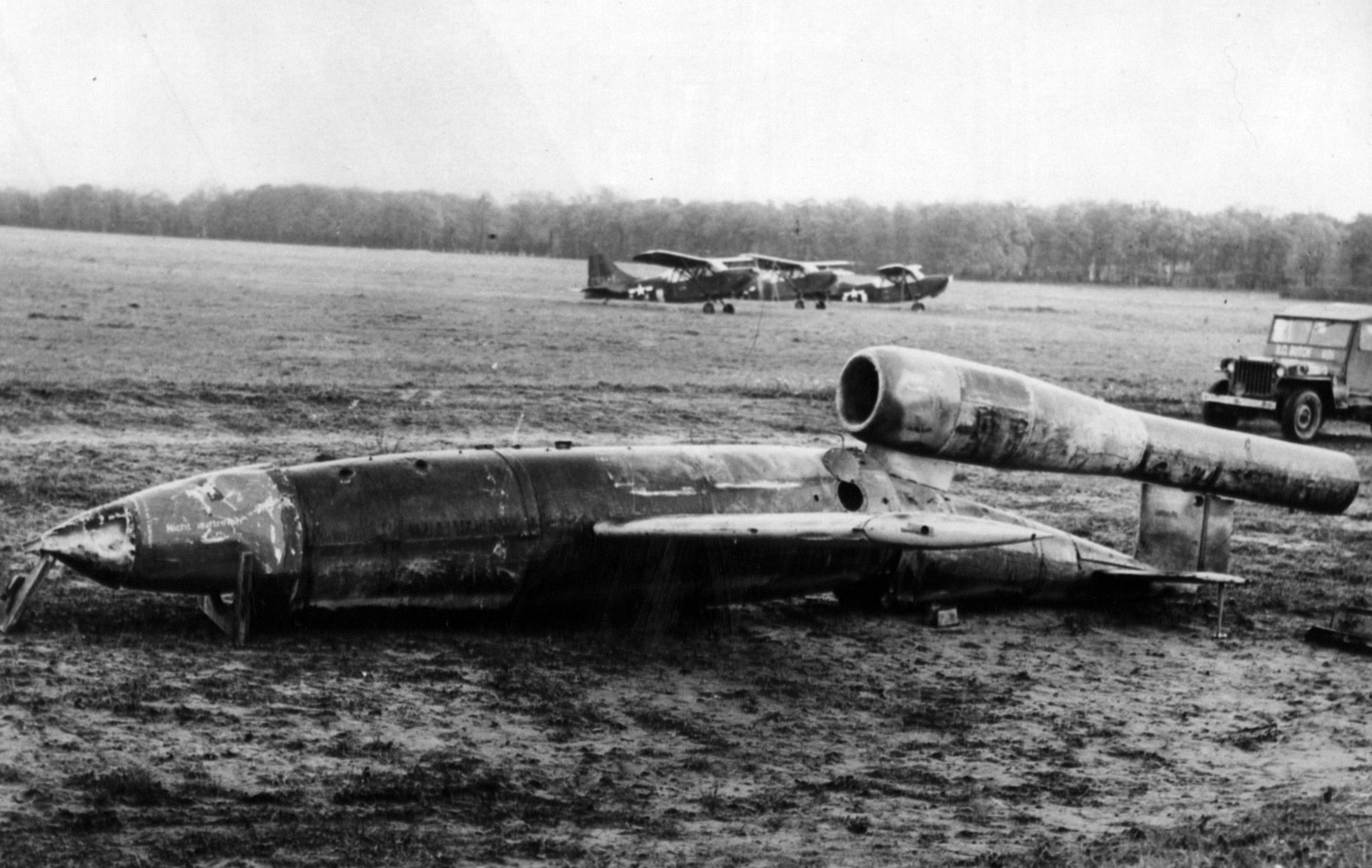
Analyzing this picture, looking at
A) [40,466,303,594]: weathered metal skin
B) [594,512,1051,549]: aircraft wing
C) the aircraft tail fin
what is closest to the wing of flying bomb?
the aircraft tail fin

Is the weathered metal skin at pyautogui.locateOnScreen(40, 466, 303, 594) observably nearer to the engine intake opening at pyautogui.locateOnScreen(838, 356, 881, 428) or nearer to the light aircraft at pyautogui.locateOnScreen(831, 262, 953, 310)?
the engine intake opening at pyautogui.locateOnScreen(838, 356, 881, 428)

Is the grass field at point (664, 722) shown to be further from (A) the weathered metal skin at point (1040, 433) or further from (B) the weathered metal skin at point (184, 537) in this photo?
(A) the weathered metal skin at point (1040, 433)

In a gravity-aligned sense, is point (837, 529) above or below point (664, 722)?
above

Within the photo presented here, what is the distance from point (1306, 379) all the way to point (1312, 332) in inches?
49.7

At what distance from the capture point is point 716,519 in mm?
10734

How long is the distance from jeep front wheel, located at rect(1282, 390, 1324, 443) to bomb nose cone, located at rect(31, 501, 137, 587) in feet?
66.4

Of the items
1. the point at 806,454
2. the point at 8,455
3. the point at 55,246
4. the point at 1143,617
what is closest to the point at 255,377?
the point at 8,455

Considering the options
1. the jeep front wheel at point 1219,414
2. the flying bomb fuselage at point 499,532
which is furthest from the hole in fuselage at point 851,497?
the jeep front wheel at point 1219,414

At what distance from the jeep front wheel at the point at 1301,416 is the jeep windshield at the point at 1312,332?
122 cm

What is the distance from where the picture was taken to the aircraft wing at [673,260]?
1756 inches

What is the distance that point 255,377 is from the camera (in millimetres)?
23219

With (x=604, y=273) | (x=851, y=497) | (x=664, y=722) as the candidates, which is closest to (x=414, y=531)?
(x=664, y=722)

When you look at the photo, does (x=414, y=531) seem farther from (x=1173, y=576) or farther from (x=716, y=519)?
(x=1173, y=576)

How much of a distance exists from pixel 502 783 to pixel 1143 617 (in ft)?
24.8
